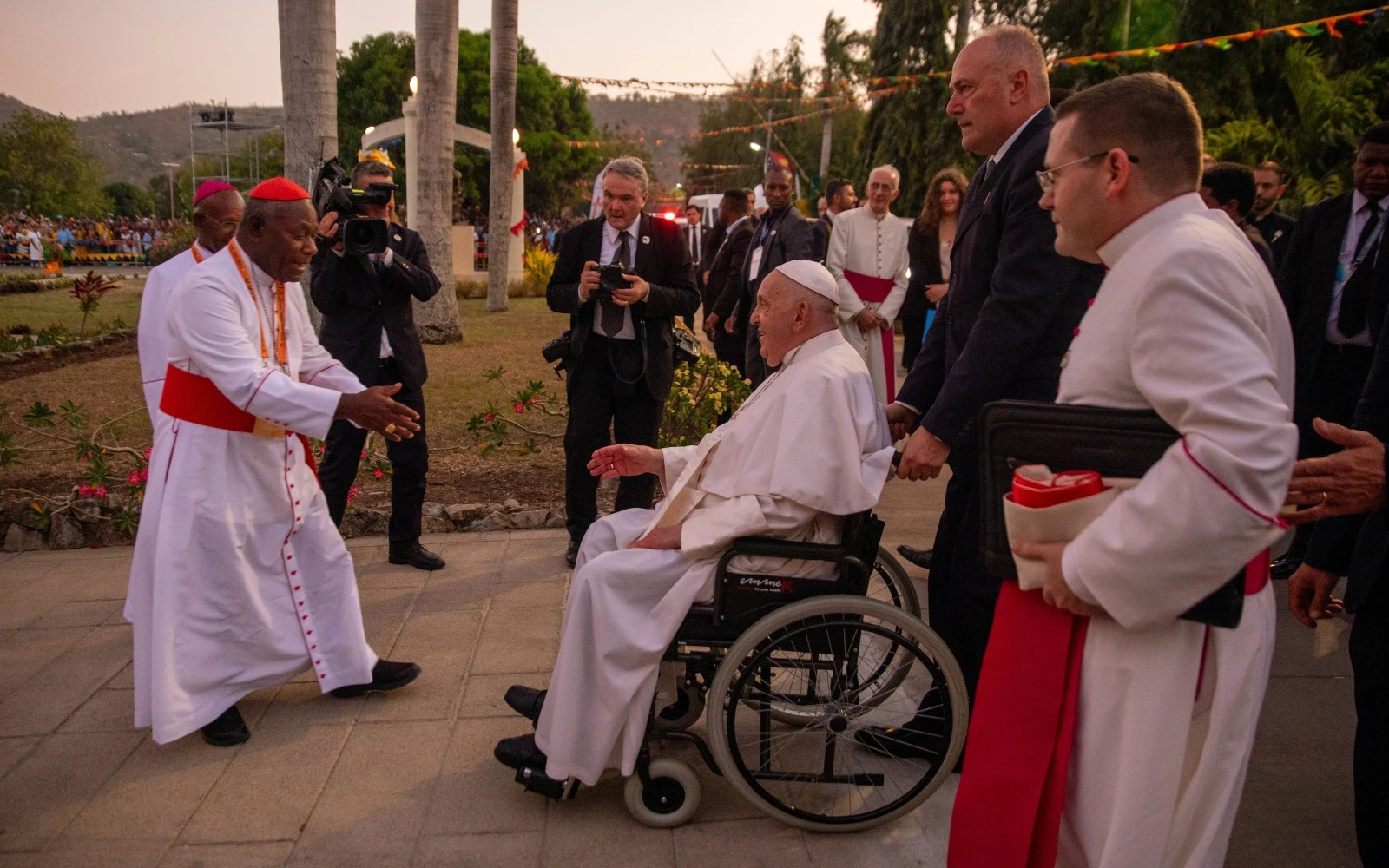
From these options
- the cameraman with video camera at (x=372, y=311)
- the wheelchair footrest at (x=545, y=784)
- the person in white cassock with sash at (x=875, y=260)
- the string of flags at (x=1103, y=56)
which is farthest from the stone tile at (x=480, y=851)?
the string of flags at (x=1103, y=56)

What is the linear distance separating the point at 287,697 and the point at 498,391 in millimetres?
7107

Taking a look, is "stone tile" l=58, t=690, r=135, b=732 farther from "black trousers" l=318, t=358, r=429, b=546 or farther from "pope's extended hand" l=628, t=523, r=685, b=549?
"pope's extended hand" l=628, t=523, r=685, b=549

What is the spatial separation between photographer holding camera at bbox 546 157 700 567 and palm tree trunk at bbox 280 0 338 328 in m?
4.30

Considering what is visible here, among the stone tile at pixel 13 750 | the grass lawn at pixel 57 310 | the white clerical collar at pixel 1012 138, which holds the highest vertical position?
the white clerical collar at pixel 1012 138

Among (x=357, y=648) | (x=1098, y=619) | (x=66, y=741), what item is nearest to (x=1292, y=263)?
(x=1098, y=619)

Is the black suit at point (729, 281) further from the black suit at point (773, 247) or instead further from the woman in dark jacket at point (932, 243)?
the woman in dark jacket at point (932, 243)

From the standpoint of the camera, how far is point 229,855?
3.10m

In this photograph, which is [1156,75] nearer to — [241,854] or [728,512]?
[728,512]

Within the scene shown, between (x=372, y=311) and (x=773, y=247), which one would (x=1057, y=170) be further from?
(x=773, y=247)

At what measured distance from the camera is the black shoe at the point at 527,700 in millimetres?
3398

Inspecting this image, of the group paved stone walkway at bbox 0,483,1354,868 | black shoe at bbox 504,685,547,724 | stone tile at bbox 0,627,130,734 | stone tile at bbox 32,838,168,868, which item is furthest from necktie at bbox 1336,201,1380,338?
stone tile at bbox 0,627,130,734

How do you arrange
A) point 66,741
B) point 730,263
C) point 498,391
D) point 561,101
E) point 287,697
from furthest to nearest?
point 561,101 < point 498,391 < point 730,263 < point 287,697 < point 66,741

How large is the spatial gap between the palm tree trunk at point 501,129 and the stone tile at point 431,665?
1487cm

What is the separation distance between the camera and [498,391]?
1109 centimetres
